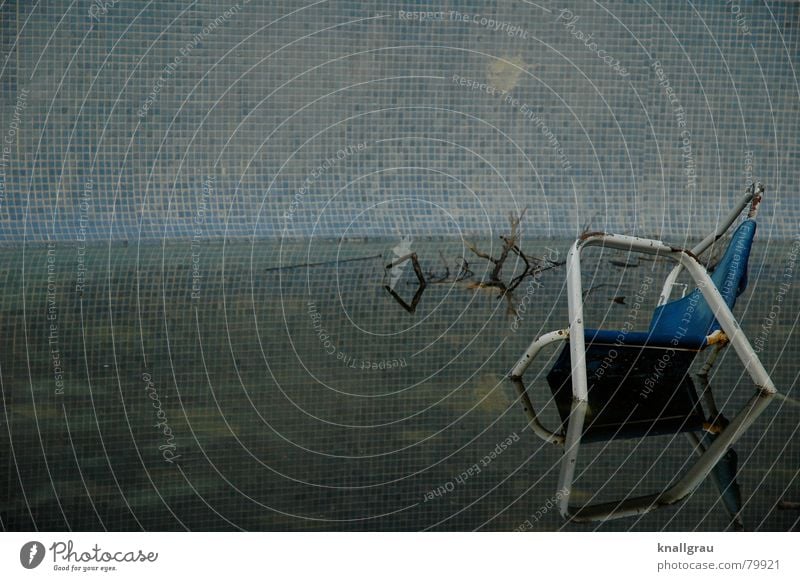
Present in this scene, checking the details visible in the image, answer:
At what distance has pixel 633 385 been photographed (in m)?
1.96

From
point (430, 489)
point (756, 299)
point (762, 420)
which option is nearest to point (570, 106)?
point (756, 299)

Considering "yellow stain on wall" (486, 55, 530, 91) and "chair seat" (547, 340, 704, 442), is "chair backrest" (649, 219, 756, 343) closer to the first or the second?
"chair seat" (547, 340, 704, 442)

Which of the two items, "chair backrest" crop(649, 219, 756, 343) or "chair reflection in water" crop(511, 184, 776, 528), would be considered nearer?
"chair reflection in water" crop(511, 184, 776, 528)

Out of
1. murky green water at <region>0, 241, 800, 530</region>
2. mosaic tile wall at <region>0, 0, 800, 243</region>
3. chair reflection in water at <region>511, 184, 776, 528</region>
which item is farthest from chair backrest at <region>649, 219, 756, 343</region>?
mosaic tile wall at <region>0, 0, 800, 243</region>

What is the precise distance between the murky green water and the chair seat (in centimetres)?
6

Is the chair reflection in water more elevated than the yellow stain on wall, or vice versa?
the yellow stain on wall

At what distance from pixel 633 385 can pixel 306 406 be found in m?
0.55

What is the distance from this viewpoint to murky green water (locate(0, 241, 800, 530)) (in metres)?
1.43

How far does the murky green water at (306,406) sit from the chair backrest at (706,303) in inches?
4.2

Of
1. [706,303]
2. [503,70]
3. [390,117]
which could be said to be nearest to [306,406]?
[706,303]

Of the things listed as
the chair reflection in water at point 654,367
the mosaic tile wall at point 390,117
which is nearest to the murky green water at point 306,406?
the chair reflection in water at point 654,367

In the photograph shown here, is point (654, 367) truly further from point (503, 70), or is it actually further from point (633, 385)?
point (503, 70)

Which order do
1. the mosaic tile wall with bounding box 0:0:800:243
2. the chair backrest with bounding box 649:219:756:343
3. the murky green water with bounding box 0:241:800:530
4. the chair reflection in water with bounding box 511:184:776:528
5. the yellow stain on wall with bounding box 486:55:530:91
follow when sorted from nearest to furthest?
the murky green water with bounding box 0:241:800:530, the chair reflection in water with bounding box 511:184:776:528, the chair backrest with bounding box 649:219:756:343, the mosaic tile wall with bounding box 0:0:800:243, the yellow stain on wall with bounding box 486:55:530:91

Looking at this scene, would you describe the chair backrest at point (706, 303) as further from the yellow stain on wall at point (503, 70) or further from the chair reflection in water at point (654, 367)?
the yellow stain on wall at point (503, 70)
